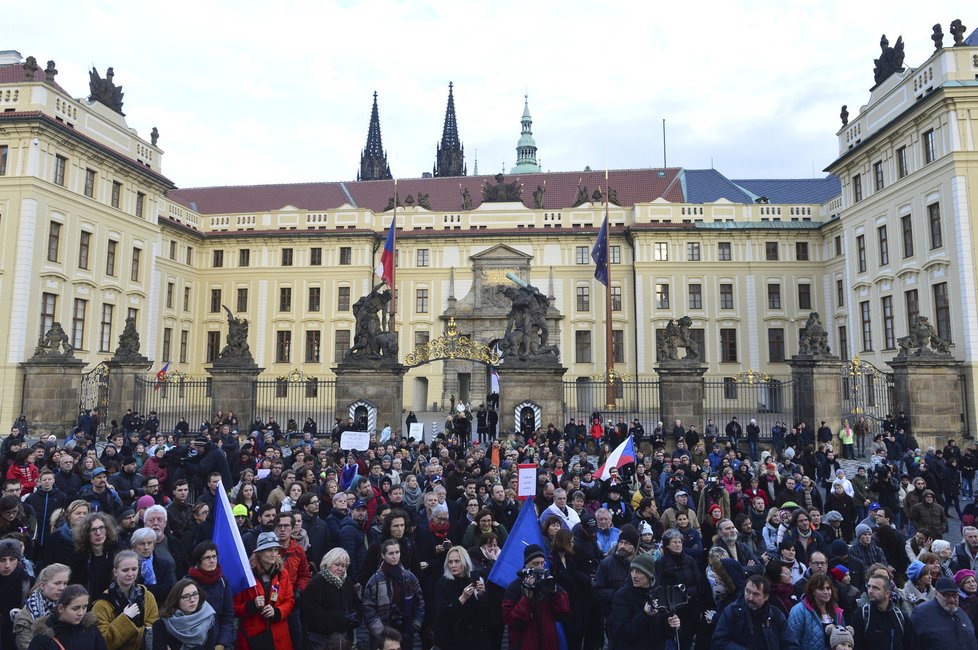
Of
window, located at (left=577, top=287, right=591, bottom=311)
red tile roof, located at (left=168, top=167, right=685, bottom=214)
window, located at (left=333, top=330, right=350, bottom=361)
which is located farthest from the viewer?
red tile roof, located at (left=168, top=167, right=685, bottom=214)

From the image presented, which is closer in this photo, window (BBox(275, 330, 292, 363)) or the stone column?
the stone column

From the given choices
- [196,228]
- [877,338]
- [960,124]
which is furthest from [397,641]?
[196,228]

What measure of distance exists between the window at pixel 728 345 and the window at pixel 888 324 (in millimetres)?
11575

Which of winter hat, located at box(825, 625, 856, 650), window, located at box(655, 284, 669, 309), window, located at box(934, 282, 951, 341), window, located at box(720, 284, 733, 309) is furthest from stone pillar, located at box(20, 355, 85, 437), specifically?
window, located at box(720, 284, 733, 309)

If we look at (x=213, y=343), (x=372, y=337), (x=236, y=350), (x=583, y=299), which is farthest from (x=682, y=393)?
(x=213, y=343)

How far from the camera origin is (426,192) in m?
48.6

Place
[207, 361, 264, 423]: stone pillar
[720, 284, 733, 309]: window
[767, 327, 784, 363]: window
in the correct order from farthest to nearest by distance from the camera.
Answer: [720, 284, 733, 309]: window
[767, 327, 784, 363]: window
[207, 361, 264, 423]: stone pillar

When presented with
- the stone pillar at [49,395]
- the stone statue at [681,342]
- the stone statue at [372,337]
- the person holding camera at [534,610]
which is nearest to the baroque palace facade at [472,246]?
the stone pillar at [49,395]

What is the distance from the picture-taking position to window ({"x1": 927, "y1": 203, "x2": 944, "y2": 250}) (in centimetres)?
2523

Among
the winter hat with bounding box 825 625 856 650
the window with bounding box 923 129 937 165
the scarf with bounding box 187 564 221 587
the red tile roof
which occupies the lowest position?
the winter hat with bounding box 825 625 856 650

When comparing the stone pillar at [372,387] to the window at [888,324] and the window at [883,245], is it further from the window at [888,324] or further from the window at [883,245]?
the window at [883,245]

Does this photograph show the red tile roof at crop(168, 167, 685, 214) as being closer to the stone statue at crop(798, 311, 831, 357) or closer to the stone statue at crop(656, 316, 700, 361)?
the stone statue at crop(656, 316, 700, 361)

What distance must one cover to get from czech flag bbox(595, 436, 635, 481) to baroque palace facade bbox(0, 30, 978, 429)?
19.0m

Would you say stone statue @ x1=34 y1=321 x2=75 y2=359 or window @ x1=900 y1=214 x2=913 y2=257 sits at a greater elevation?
window @ x1=900 y1=214 x2=913 y2=257
